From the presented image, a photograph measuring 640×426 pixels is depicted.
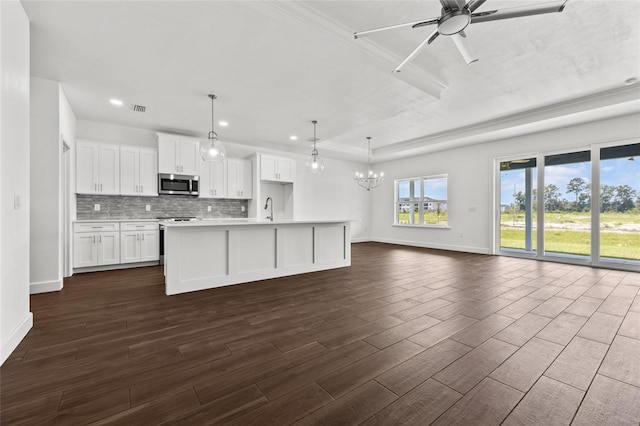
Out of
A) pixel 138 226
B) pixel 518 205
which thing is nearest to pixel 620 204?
pixel 518 205

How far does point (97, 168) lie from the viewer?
4855 millimetres

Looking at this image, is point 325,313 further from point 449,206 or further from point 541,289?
point 449,206

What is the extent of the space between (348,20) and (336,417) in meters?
3.22

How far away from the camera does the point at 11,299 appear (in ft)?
6.76

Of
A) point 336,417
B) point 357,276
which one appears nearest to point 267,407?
point 336,417

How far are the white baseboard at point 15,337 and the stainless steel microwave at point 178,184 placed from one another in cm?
348

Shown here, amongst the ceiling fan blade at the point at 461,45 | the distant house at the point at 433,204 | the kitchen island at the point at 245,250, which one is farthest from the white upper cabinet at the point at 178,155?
the distant house at the point at 433,204

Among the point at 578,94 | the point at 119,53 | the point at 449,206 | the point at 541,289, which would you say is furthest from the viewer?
the point at 449,206

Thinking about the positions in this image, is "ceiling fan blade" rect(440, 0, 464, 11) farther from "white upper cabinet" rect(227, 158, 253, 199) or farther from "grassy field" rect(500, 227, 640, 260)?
"grassy field" rect(500, 227, 640, 260)

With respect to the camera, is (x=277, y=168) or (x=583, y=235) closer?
(x=583, y=235)

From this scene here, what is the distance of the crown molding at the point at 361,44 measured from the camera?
240 cm

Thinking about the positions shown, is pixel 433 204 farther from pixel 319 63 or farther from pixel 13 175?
pixel 13 175

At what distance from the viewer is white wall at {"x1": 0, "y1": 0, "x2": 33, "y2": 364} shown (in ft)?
6.35

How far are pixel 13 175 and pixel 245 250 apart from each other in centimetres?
241
